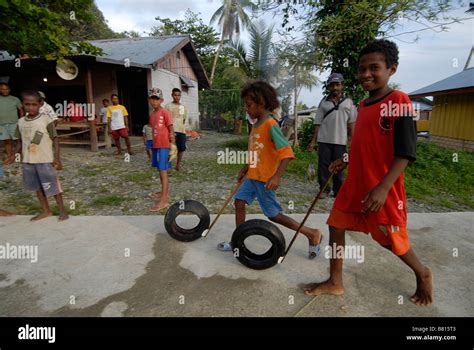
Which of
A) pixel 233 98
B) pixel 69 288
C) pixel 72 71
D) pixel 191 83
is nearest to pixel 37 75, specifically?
pixel 72 71

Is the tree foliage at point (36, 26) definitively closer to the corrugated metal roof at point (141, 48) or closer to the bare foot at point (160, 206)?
the bare foot at point (160, 206)

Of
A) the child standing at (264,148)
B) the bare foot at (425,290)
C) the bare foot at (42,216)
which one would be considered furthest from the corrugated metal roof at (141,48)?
the bare foot at (425,290)

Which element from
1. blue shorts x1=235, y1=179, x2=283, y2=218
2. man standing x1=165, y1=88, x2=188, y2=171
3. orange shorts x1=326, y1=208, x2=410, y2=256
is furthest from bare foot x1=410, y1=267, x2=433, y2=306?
man standing x1=165, y1=88, x2=188, y2=171

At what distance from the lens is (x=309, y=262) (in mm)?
2842

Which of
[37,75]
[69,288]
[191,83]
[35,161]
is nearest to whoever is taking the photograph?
[69,288]

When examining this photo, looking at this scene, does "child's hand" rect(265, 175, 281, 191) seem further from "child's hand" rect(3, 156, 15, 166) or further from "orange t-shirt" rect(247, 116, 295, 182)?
"child's hand" rect(3, 156, 15, 166)

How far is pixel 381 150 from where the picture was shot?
1988 mm

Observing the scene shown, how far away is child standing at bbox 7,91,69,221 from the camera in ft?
12.1

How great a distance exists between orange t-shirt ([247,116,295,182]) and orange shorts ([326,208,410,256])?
2.39 ft

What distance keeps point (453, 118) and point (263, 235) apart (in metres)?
12.9

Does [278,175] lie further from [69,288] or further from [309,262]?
[69,288]

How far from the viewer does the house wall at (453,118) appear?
36.1 feet
